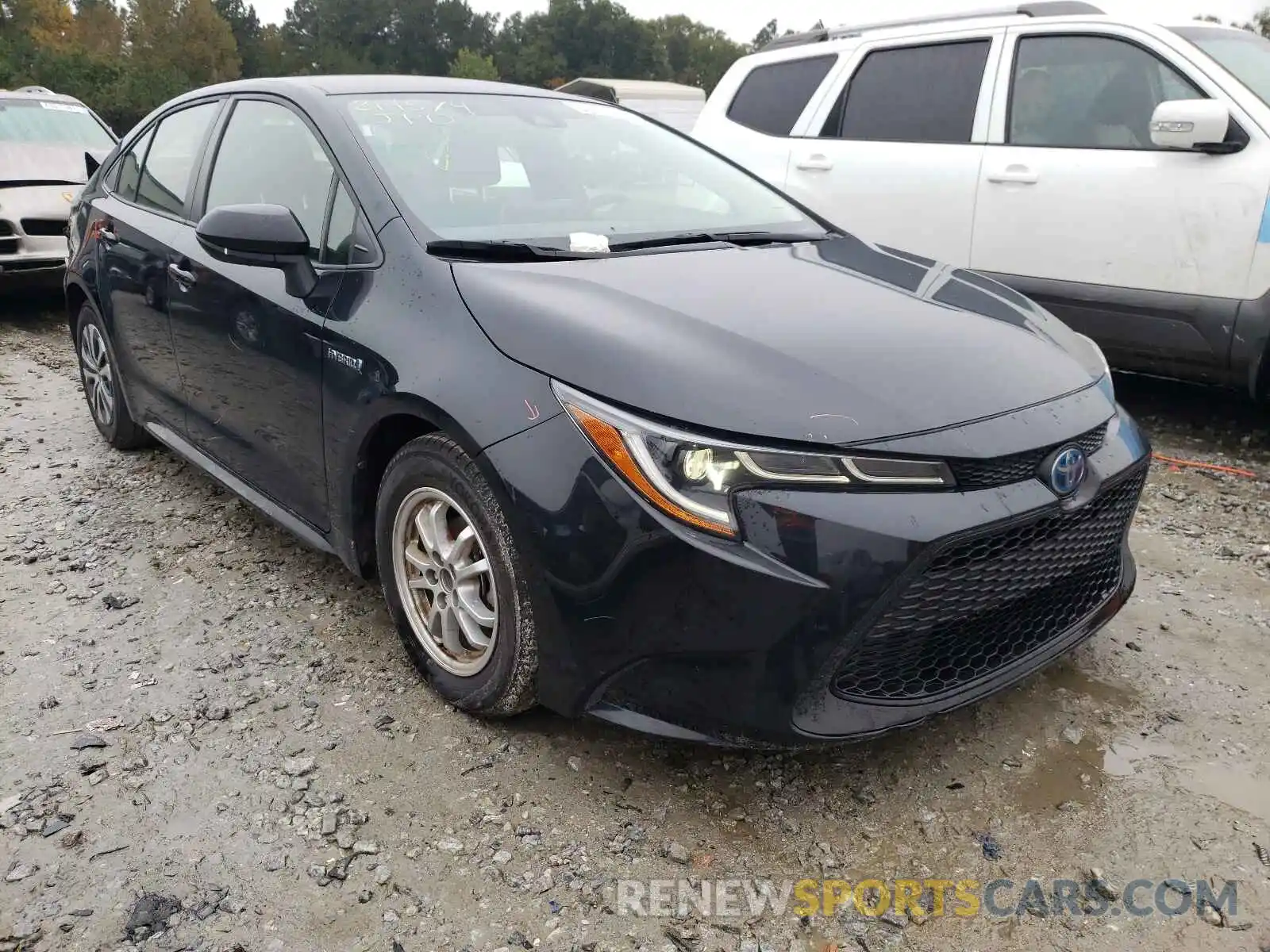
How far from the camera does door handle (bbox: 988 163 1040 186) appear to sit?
4410 mm

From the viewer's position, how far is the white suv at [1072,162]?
12.7 feet

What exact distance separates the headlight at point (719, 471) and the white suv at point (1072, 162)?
279 cm

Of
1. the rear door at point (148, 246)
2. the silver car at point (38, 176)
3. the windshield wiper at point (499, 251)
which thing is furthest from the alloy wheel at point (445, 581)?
the silver car at point (38, 176)

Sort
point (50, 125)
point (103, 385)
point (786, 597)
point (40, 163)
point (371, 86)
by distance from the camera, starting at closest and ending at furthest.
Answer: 1. point (786, 597)
2. point (371, 86)
3. point (103, 385)
4. point (40, 163)
5. point (50, 125)

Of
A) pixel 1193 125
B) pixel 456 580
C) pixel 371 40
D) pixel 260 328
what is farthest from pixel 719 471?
pixel 371 40

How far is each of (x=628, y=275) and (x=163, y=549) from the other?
2.10 metres

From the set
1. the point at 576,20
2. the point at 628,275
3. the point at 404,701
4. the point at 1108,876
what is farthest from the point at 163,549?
the point at 576,20

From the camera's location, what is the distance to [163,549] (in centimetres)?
343

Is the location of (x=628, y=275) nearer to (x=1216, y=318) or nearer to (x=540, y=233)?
(x=540, y=233)

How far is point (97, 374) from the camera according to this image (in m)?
4.32

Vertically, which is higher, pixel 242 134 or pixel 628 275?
pixel 242 134

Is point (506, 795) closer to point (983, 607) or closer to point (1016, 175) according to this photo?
point (983, 607)

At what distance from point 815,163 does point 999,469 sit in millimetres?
3697

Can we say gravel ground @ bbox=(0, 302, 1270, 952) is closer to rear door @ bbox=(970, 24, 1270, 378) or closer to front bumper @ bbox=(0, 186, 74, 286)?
rear door @ bbox=(970, 24, 1270, 378)
